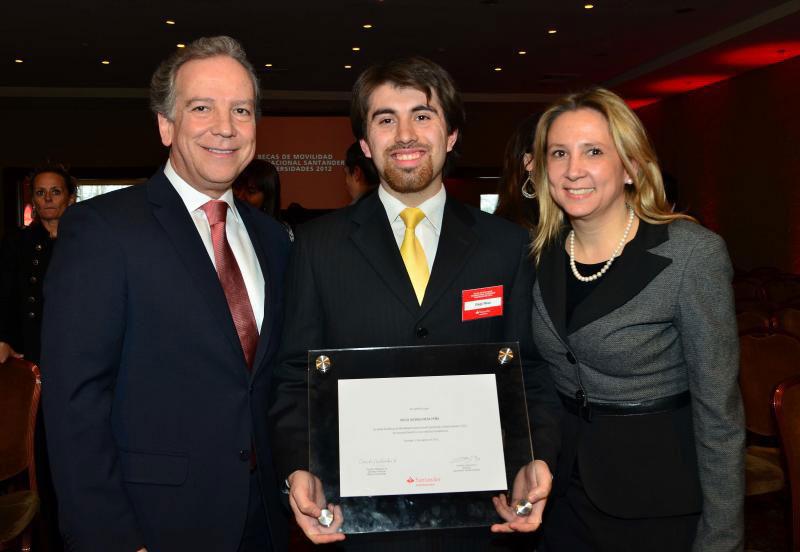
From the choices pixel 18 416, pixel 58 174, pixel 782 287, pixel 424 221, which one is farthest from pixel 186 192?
pixel 782 287

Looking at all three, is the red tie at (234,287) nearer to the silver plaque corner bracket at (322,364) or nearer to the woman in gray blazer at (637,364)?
the silver plaque corner bracket at (322,364)

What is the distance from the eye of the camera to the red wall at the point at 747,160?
10500 mm

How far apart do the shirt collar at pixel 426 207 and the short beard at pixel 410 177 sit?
2.3 inches

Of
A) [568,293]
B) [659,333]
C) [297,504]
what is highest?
[568,293]

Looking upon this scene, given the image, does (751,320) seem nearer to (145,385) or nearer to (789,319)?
(789,319)

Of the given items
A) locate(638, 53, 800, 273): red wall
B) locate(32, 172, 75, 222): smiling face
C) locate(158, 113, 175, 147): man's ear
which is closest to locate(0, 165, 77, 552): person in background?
locate(32, 172, 75, 222): smiling face

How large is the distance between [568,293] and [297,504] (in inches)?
39.2

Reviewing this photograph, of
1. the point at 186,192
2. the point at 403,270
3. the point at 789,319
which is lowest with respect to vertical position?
the point at 789,319

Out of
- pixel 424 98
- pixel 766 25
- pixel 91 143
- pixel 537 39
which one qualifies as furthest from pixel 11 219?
pixel 424 98

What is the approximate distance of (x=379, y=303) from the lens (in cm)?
193

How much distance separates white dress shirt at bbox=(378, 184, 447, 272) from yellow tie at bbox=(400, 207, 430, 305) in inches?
0.7

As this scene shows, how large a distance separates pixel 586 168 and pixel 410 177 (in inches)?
20.2

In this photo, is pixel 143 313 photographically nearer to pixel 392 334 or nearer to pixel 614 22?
pixel 392 334

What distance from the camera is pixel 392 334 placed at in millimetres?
1928
